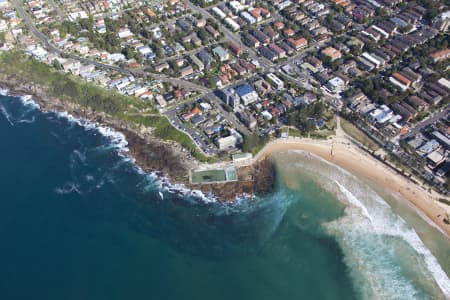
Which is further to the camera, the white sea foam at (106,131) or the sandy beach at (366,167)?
the white sea foam at (106,131)

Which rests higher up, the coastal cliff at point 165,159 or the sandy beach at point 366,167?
the sandy beach at point 366,167

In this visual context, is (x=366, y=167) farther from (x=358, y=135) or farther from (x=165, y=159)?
(x=165, y=159)

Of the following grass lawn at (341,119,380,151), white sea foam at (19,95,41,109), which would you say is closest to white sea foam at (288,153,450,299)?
grass lawn at (341,119,380,151)

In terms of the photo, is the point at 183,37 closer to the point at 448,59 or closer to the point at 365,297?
the point at 448,59

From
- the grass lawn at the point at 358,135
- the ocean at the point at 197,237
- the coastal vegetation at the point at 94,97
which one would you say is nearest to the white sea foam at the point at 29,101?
the coastal vegetation at the point at 94,97

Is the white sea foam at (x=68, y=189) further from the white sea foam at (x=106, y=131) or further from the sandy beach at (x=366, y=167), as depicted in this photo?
the sandy beach at (x=366, y=167)

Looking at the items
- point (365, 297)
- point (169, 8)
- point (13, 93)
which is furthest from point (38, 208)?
point (169, 8)
